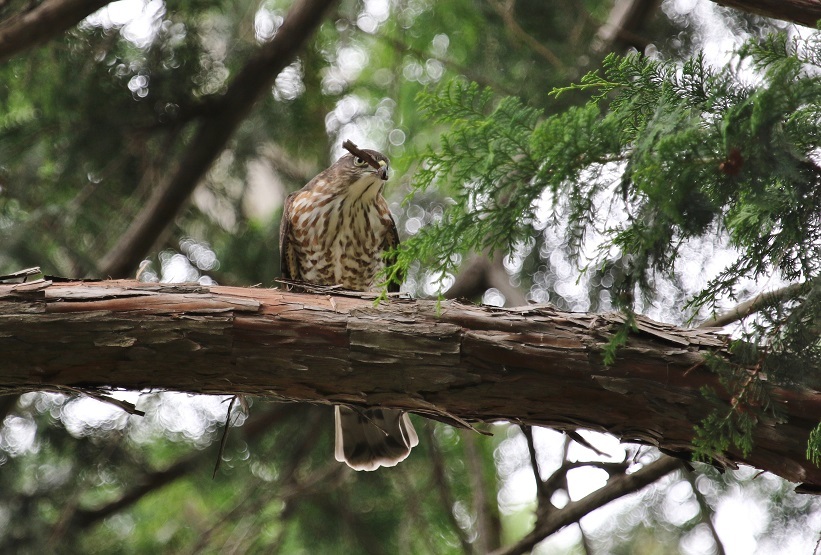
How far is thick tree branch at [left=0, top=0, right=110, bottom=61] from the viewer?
394 centimetres

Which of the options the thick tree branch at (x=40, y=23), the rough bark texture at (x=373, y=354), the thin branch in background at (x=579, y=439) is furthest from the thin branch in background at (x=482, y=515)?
the thick tree branch at (x=40, y=23)

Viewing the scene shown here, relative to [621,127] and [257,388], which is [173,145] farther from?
[621,127]

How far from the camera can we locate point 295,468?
5.25 meters

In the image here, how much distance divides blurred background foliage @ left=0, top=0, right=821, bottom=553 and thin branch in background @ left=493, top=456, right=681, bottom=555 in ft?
2.23

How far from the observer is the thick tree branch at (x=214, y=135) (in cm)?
471

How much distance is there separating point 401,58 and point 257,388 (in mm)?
4477

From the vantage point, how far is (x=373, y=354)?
8.64ft

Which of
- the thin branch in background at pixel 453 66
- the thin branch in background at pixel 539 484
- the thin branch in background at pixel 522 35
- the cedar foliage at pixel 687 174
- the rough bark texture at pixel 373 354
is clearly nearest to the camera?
the cedar foliage at pixel 687 174

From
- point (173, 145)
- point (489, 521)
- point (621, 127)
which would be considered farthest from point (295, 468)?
point (621, 127)

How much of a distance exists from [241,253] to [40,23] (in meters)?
2.10

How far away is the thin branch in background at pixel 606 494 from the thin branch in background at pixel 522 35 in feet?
8.61

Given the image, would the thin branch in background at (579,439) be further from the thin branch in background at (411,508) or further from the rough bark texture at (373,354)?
the thin branch in background at (411,508)

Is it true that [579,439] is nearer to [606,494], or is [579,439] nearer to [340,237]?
[606,494]

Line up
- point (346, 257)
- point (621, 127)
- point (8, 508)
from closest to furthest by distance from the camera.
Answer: point (621, 127) < point (346, 257) < point (8, 508)
